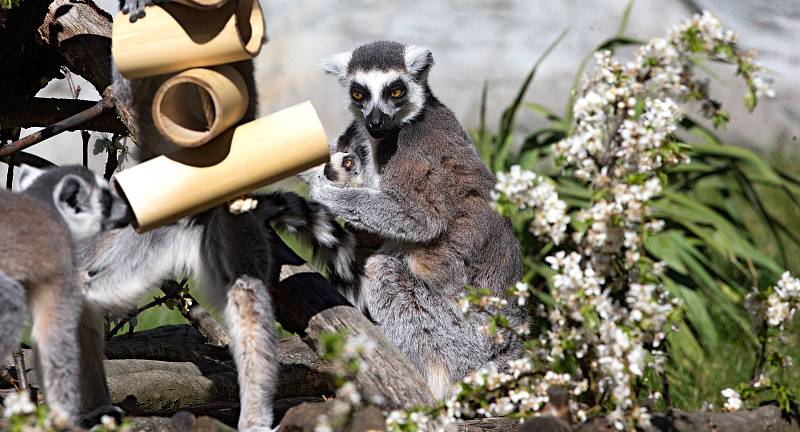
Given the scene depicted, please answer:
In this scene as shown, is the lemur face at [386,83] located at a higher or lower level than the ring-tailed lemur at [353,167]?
higher

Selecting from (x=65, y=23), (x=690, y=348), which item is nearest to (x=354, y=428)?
(x=65, y=23)

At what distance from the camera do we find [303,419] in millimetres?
2939

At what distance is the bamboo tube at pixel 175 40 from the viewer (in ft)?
9.92

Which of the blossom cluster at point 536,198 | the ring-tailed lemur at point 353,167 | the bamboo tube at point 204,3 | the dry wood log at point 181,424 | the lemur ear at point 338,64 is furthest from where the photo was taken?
the lemur ear at point 338,64

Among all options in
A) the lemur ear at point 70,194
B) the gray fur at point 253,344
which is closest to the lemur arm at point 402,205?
the gray fur at point 253,344

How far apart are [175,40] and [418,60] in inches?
85.8

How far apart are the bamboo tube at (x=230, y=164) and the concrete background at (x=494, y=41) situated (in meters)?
8.29

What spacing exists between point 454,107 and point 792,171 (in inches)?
149

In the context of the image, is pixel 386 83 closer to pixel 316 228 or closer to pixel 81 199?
pixel 316 228

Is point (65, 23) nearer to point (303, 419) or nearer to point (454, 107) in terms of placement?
point (303, 419)

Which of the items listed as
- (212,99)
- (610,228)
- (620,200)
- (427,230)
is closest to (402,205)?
(427,230)

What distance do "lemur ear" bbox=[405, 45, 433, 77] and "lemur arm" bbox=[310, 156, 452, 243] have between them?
575 mm

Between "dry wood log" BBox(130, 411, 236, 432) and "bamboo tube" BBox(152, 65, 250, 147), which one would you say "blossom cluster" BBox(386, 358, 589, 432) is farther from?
"bamboo tube" BBox(152, 65, 250, 147)

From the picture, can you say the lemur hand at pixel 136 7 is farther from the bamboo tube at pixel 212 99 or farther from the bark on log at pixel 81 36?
the bark on log at pixel 81 36
